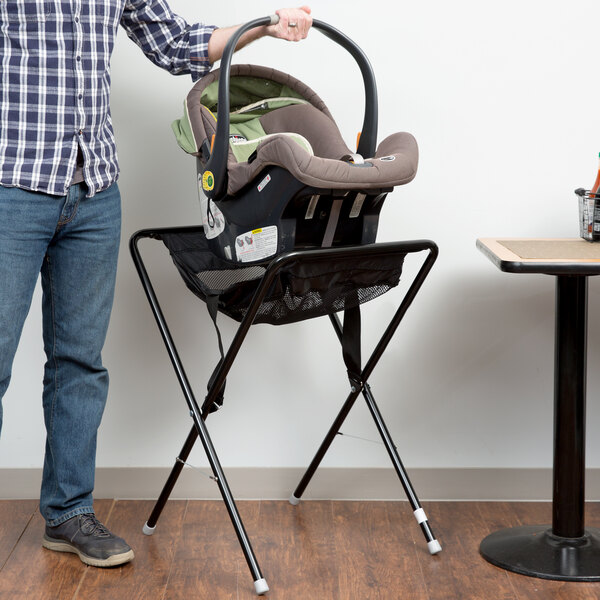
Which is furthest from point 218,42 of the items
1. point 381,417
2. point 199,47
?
point 381,417

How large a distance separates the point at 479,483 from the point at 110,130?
1.40 metres

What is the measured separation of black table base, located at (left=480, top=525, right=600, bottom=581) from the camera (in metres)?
1.91

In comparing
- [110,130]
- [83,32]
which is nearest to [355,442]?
[110,130]

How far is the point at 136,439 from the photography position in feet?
Result: 7.88

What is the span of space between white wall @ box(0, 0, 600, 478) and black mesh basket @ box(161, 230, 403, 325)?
47 centimetres

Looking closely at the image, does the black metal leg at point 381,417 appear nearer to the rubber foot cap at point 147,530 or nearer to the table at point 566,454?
the table at point 566,454

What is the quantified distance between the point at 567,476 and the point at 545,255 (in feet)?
1.84

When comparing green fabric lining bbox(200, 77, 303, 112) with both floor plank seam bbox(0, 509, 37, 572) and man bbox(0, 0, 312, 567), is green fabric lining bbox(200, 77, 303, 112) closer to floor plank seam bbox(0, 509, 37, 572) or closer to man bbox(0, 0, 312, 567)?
man bbox(0, 0, 312, 567)

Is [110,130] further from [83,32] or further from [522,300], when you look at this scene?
[522,300]

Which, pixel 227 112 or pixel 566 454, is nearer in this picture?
pixel 227 112

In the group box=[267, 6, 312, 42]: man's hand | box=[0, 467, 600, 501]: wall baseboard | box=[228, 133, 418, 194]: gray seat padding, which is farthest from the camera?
box=[0, 467, 600, 501]: wall baseboard

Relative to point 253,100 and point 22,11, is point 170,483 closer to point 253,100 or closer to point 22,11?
point 253,100

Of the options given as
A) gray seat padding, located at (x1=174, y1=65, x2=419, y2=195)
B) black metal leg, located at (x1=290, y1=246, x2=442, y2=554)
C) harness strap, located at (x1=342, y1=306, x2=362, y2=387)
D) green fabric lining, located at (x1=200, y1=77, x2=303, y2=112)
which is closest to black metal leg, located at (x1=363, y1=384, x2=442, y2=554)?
black metal leg, located at (x1=290, y1=246, x2=442, y2=554)

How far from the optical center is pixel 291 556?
203cm
